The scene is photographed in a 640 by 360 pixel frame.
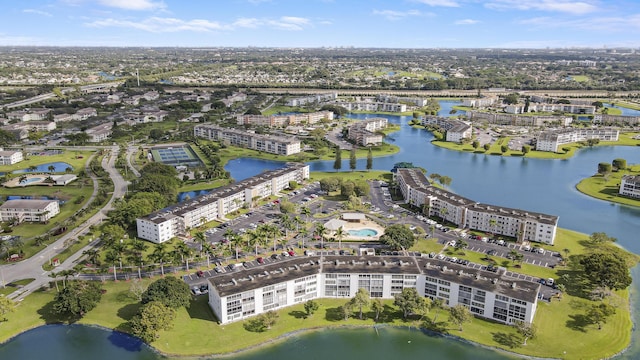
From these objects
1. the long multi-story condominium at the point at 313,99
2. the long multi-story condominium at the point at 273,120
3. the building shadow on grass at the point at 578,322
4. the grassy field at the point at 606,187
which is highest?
the long multi-story condominium at the point at 313,99

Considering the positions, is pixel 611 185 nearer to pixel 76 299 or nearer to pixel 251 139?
pixel 251 139

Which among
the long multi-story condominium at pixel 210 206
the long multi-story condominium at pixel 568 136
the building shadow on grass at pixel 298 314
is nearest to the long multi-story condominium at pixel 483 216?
the long multi-story condominium at pixel 210 206

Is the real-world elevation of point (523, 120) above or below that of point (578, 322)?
above

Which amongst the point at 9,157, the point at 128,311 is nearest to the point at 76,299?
the point at 128,311

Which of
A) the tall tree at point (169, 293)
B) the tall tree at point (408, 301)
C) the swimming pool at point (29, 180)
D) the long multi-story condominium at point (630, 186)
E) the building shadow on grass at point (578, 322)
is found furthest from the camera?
the swimming pool at point (29, 180)

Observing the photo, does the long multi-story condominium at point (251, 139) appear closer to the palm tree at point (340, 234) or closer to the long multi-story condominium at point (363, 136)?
the long multi-story condominium at point (363, 136)

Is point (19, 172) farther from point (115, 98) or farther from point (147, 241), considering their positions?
point (115, 98)
